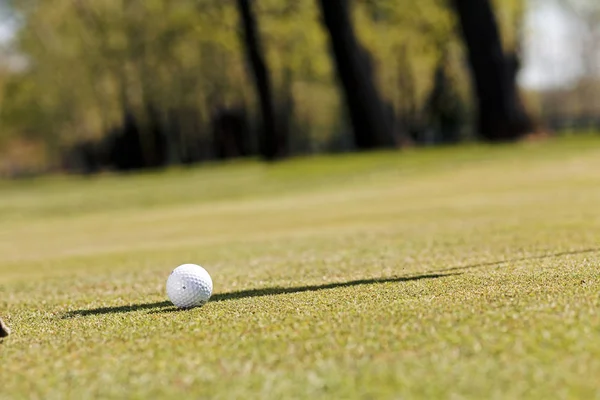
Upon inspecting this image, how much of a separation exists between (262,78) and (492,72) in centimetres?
989

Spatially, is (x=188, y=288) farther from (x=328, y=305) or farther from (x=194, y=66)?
(x=194, y=66)

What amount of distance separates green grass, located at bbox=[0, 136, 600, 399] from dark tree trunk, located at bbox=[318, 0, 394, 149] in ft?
58.2

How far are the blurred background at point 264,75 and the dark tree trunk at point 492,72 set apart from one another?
0.05 metres

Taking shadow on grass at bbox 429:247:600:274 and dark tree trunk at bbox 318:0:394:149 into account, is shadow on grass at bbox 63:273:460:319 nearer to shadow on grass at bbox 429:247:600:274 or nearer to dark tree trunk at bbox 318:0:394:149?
shadow on grass at bbox 429:247:600:274

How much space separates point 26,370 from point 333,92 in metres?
55.3

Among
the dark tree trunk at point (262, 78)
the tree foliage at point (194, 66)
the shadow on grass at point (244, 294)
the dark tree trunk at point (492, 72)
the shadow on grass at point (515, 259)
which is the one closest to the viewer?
the shadow on grass at point (244, 294)

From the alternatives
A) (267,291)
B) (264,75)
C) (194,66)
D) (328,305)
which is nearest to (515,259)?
(267,291)

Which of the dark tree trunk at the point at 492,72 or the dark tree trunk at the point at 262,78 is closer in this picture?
the dark tree trunk at the point at 492,72

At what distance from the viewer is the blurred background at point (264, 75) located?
120ft

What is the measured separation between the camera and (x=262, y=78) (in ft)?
129

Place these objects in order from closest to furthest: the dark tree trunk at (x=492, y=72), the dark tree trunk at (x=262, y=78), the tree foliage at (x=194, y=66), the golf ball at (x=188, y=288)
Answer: the golf ball at (x=188, y=288) → the dark tree trunk at (x=492, y=72) → the dark tree trunk at (x=262, y=78) → the tree foliage at (x=194, y=66)

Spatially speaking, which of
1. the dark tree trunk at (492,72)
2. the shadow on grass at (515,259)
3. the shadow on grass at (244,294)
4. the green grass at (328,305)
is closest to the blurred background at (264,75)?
the dark tree trunk at (492,72)

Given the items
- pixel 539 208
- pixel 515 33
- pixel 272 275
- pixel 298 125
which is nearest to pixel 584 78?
pixel 298 125

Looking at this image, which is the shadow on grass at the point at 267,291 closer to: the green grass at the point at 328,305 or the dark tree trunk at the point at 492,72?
the green grass at the point at 328,305
